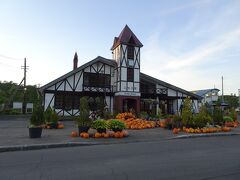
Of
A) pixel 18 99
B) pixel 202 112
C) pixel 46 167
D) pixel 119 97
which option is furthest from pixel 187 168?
pixel 18 99

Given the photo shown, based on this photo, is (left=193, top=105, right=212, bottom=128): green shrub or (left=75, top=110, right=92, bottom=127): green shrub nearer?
(left=75, top=110, right=92, bottom=127): green shrub

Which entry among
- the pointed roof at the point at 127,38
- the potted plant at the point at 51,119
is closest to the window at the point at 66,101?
the pointed roof at the point at 127,38

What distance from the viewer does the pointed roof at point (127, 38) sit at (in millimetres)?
27634

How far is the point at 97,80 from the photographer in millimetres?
27312

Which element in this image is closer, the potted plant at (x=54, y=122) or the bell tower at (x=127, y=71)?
the potted plant at (x=54, y=122)

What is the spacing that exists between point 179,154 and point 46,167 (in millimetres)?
4128

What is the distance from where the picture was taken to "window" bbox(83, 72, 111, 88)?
2683 centimetres

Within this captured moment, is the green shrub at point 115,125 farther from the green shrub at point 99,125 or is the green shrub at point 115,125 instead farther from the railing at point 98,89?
the railing at point 98,89

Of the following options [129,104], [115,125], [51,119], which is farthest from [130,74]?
[115,125]

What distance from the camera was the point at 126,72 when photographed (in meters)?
27.3

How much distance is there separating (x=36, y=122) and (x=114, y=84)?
55.2 ft

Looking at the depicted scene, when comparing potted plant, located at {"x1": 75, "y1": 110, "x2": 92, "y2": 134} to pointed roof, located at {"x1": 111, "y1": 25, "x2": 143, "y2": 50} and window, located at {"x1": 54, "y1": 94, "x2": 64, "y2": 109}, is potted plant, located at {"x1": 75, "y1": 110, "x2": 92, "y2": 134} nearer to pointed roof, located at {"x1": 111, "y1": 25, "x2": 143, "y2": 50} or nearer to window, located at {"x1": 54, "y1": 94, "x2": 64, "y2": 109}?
window, located at {"x1": 54, "y1": 94, "x2": 64, "y2": 109}

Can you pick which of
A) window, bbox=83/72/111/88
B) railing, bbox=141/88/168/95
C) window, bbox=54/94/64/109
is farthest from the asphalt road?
railing, bbox=141/88/168/95

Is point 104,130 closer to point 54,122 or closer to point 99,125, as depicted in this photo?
point 99,125
